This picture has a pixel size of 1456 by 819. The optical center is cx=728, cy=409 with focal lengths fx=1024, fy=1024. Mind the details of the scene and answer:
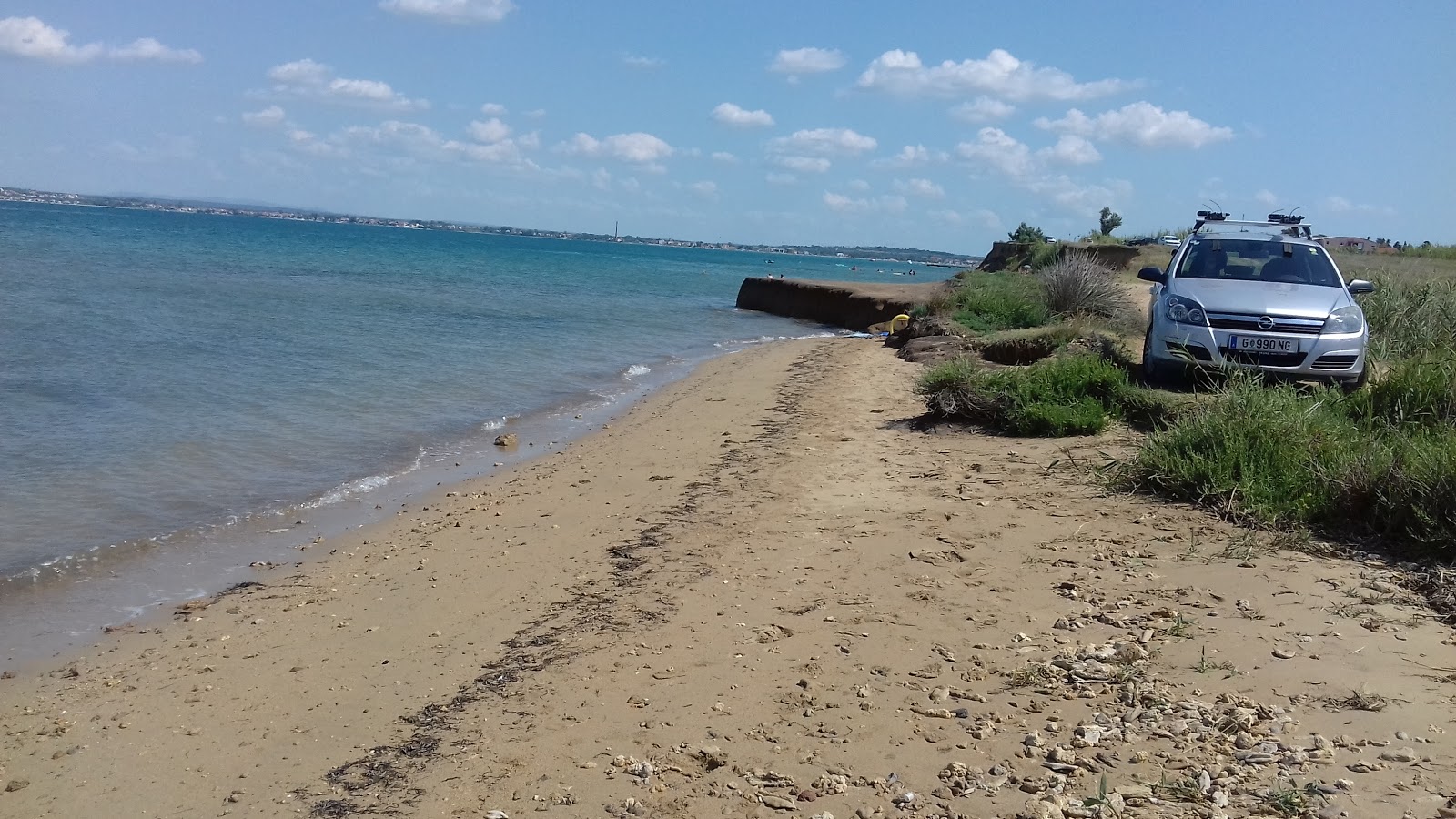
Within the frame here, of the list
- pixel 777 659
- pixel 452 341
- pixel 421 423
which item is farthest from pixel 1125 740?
pixel 452 341

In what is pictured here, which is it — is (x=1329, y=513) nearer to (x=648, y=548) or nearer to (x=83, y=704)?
(x=648, y=548)

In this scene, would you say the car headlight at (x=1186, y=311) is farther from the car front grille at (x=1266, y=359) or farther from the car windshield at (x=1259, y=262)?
the car windshield at (x=1259, y=262)

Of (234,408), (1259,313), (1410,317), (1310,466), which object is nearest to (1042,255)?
(1410,317)

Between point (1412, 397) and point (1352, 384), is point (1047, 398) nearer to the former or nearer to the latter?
point (1352, 384)

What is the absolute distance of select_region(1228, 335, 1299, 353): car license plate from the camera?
29.0 feet

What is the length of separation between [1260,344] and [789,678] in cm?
644

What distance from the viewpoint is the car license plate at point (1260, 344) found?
8844 millimetres

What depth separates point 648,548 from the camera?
682cm

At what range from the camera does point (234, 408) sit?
12.3 meters

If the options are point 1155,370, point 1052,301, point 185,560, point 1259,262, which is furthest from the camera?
point 1052,301

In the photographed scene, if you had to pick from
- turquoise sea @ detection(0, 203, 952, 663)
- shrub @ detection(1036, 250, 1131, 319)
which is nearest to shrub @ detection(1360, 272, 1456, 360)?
shrub @ detection(1036, 250, 1131, 319)

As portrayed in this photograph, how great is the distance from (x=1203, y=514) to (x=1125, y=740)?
10.2 ft

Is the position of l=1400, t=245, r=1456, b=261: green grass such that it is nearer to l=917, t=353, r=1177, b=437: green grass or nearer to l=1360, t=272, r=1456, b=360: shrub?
l=1360, t=272, r=1456, b=360: shrub

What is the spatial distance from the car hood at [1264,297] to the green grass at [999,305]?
7.79 metres
